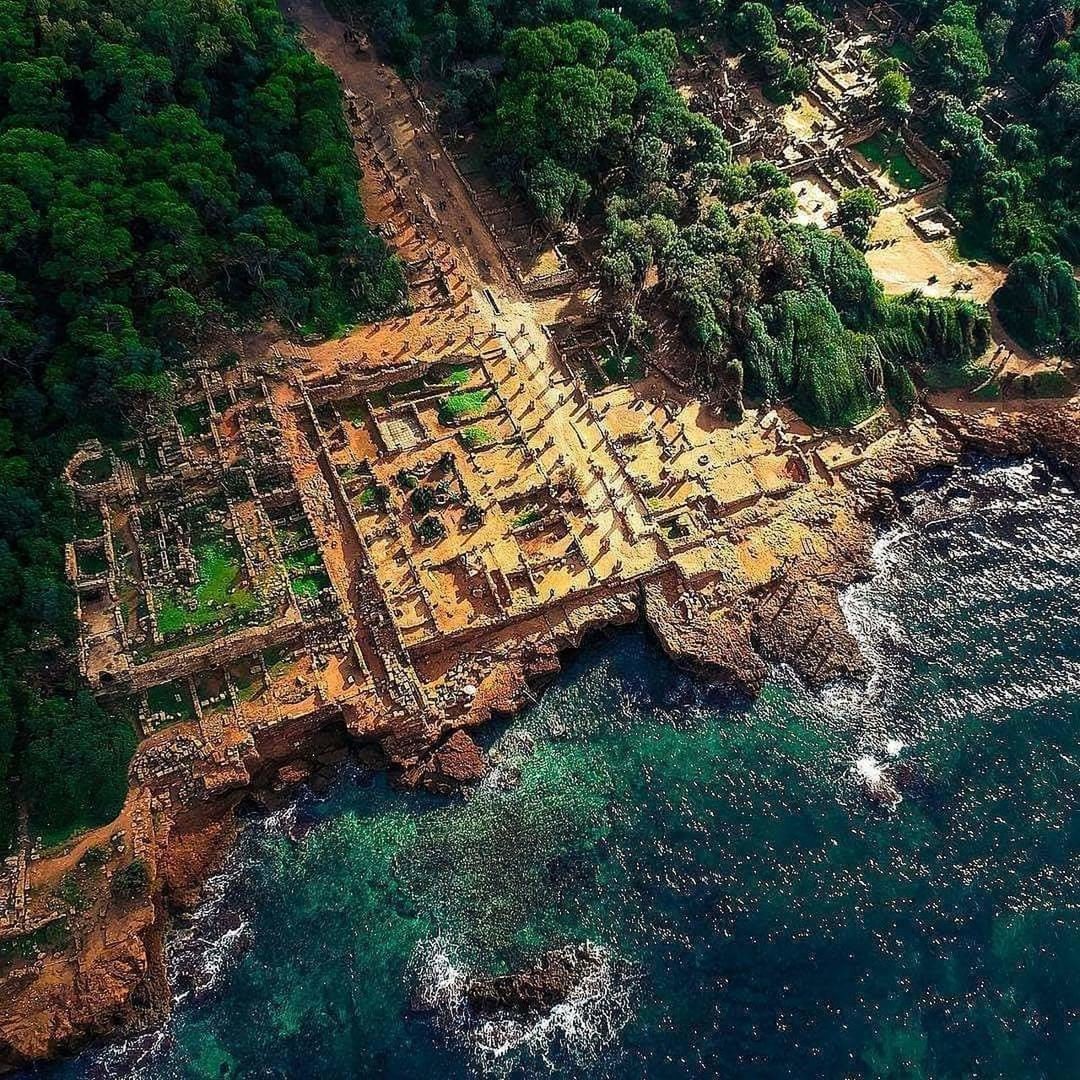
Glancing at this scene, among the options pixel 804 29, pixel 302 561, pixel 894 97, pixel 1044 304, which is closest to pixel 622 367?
pixel 302 561

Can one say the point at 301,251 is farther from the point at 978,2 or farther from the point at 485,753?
the point at 978,2

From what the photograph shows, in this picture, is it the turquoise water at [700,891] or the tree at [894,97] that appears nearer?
the turquoise water at [700,891]

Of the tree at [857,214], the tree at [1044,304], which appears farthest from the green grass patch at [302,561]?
the tree at [1044,304]

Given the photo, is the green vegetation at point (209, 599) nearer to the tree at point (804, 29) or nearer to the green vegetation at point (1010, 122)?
the green vegetation at point (1010, 122)

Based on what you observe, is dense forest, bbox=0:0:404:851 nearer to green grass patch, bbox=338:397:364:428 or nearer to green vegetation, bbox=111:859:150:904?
green vegetation, bbox=111:859:150:904

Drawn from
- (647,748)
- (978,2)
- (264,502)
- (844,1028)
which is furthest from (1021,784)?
(978,2)

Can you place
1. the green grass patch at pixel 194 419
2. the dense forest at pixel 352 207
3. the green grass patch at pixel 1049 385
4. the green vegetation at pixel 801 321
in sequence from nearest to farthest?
the dense forest at pixel 352 207 < the green grass patch at pixel 194 419 < the green vegetation at pixel 801 321 < the green grass patch at pixel 1049 385
